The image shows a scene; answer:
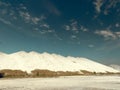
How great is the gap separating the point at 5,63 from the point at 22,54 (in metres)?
37.9

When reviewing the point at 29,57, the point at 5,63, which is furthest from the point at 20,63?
the point at 29,57

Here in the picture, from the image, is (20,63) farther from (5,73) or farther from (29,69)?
(5,73)

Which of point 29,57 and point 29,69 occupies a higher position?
point 29,57

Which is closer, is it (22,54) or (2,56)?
(2,56)

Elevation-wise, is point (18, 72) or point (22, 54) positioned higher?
point (22, 54)

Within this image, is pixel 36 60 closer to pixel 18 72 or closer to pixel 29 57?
pixel 29 57

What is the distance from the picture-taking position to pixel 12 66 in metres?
134

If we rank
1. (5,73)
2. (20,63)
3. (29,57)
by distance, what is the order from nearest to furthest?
1. (5,73)
2. (20,63)
3. (29,57)

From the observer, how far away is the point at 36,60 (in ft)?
539

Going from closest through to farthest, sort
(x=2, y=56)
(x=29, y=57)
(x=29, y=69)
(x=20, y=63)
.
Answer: (x=29, y=69), (x=20, y=63), (x=2, y=56), (x=29, y=57)

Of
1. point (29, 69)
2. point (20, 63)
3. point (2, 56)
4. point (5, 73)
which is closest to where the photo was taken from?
point (5, 73)

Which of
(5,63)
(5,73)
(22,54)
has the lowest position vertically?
(5,73)

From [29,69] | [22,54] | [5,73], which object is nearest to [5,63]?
[29,69]

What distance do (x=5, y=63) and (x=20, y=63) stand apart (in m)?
11.3
